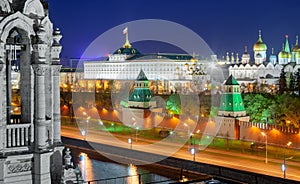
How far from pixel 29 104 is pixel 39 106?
0.72ft

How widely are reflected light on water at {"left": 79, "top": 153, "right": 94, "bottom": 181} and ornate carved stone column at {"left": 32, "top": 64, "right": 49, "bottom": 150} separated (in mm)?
16416

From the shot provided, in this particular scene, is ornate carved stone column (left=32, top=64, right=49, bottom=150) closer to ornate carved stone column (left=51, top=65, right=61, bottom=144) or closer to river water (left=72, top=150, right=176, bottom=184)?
ornate carved stone column (left=51, top=65, right=61, bottom=144)

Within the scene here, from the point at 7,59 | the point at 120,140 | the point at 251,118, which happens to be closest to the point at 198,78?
the point at 251,118

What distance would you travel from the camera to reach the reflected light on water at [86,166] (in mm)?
24758

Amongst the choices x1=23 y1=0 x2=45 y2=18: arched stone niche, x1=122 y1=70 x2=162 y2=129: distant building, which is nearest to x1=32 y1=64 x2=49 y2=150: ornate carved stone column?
x1=23 y1=0 x2=45 y2=18: arched stone niche

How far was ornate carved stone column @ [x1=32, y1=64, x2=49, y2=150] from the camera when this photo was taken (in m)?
8.12

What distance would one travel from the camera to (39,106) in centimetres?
818

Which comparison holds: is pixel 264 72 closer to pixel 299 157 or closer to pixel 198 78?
pixel 198 78

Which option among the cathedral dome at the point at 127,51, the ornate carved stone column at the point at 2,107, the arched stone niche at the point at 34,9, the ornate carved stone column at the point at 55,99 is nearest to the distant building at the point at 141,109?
the ornate carved stone column at the point at 55,99

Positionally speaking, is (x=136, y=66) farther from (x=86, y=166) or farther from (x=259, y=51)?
(x=86, y=166)

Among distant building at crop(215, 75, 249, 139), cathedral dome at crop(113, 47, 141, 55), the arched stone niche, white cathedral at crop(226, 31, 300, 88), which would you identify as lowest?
distant building at crop(215, 75, 249, 139)

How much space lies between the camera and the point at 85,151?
32688 mm

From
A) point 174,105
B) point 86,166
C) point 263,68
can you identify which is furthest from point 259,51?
point 86,166

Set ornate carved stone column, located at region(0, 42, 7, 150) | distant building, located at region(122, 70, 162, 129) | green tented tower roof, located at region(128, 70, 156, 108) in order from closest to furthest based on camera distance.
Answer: ornate carved stone column, located at region(0, 42, 7, 150) < distant building, located at region(122, 70, 162, 129) < green tented tower roof, located at region(128, 70, 156, 108)
